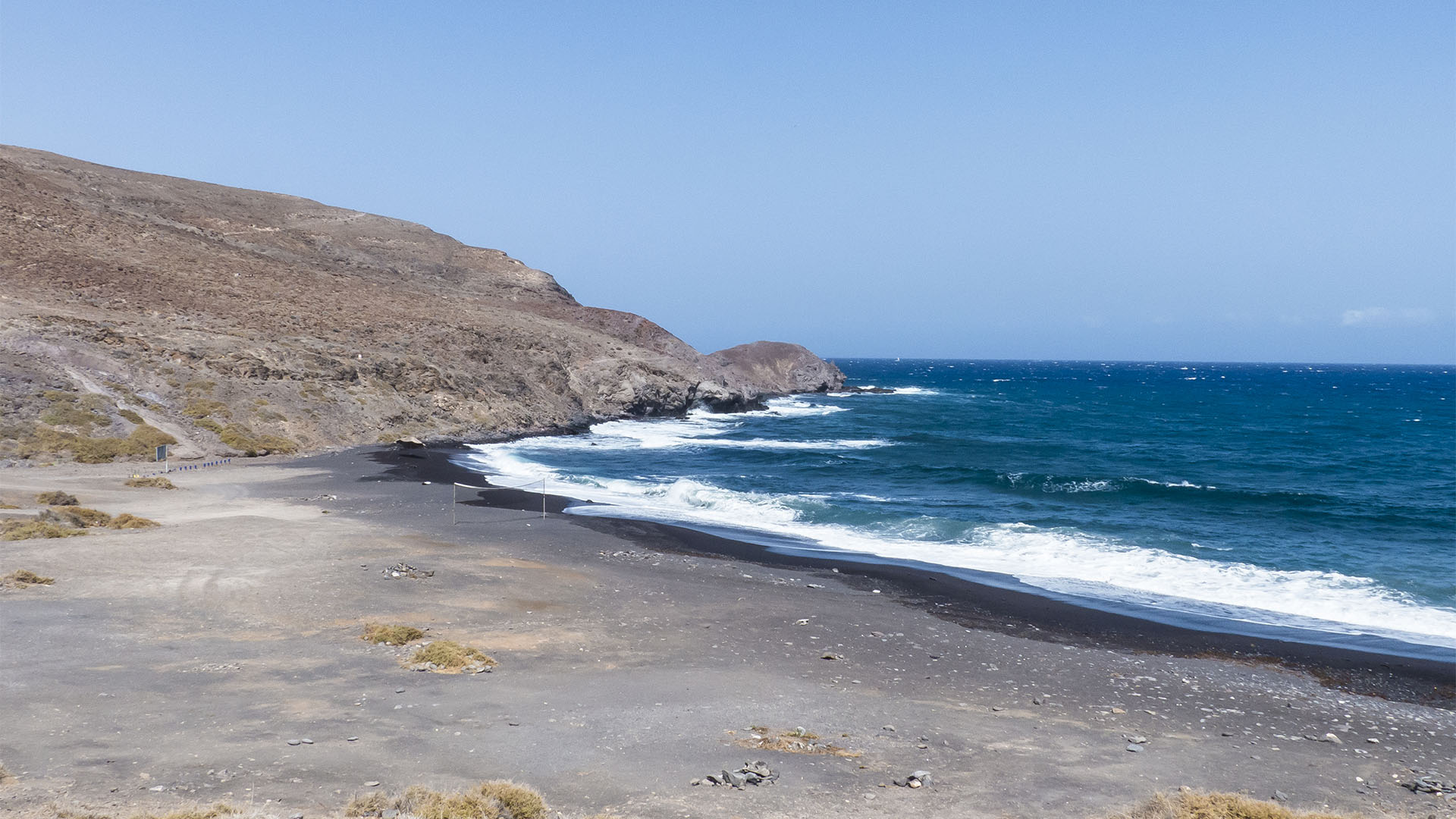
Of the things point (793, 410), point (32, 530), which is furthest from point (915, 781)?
point (793, 410)

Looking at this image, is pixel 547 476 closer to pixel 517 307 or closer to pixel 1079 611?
pixel 1079 611

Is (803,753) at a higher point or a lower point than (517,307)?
lower

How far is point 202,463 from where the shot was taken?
35.4m

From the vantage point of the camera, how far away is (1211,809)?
8.48 meters

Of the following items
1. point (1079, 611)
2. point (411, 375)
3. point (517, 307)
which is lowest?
point (1079, 611)

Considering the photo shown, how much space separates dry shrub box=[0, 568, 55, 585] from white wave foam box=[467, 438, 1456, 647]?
1570 cm

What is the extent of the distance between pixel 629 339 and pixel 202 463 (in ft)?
153

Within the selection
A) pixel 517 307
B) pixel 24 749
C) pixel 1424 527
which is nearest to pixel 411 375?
pixel 517 307

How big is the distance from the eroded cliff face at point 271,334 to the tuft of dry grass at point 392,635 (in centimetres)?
2674

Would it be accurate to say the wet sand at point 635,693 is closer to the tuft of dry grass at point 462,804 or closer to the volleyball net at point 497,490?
the tuft of dry grass at point 462,804

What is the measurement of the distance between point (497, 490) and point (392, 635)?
19.3 m

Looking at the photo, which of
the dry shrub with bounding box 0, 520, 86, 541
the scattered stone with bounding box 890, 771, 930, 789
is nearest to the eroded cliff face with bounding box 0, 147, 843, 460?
the dry shrub with bounding box 0, 520, 86, 541

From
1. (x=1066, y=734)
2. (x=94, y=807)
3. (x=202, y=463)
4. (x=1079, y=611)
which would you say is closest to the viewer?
(x=94, y=807)

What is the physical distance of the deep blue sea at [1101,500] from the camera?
20859mm
